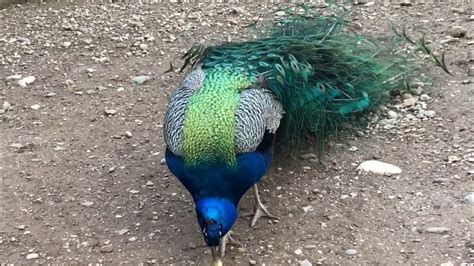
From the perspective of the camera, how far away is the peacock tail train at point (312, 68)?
343 cm

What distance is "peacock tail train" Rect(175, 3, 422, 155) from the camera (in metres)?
3.43

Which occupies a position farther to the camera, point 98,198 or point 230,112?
point 98,198

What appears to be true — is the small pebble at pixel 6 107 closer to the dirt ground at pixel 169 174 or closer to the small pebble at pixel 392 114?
the dirt ground at pixel 169 174

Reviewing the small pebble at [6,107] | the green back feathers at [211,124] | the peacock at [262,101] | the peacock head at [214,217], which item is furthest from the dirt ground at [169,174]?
the green back feathers at [211,124]

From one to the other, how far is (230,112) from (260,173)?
0.30 m

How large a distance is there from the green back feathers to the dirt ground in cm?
51

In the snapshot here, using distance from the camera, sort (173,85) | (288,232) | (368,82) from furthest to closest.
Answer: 1. (173,85)
2. (368,82)
3. (288,232)

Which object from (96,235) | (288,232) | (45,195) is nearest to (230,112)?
(288,232)

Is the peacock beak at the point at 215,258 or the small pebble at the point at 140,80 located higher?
the peacock beak at the point at 215,258

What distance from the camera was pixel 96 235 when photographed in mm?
3398

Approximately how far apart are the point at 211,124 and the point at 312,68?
73 cm

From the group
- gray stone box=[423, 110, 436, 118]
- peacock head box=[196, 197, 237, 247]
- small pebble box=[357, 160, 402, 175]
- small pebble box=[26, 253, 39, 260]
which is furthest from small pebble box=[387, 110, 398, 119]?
small pebble box=[26, 253, 39, 260]

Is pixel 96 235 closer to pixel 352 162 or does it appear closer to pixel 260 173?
pixel 260 173

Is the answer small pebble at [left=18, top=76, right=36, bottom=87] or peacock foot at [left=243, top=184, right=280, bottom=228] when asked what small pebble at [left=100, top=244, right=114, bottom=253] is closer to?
peacock foot at [left=243, top=184, right=280, bottom=228]
